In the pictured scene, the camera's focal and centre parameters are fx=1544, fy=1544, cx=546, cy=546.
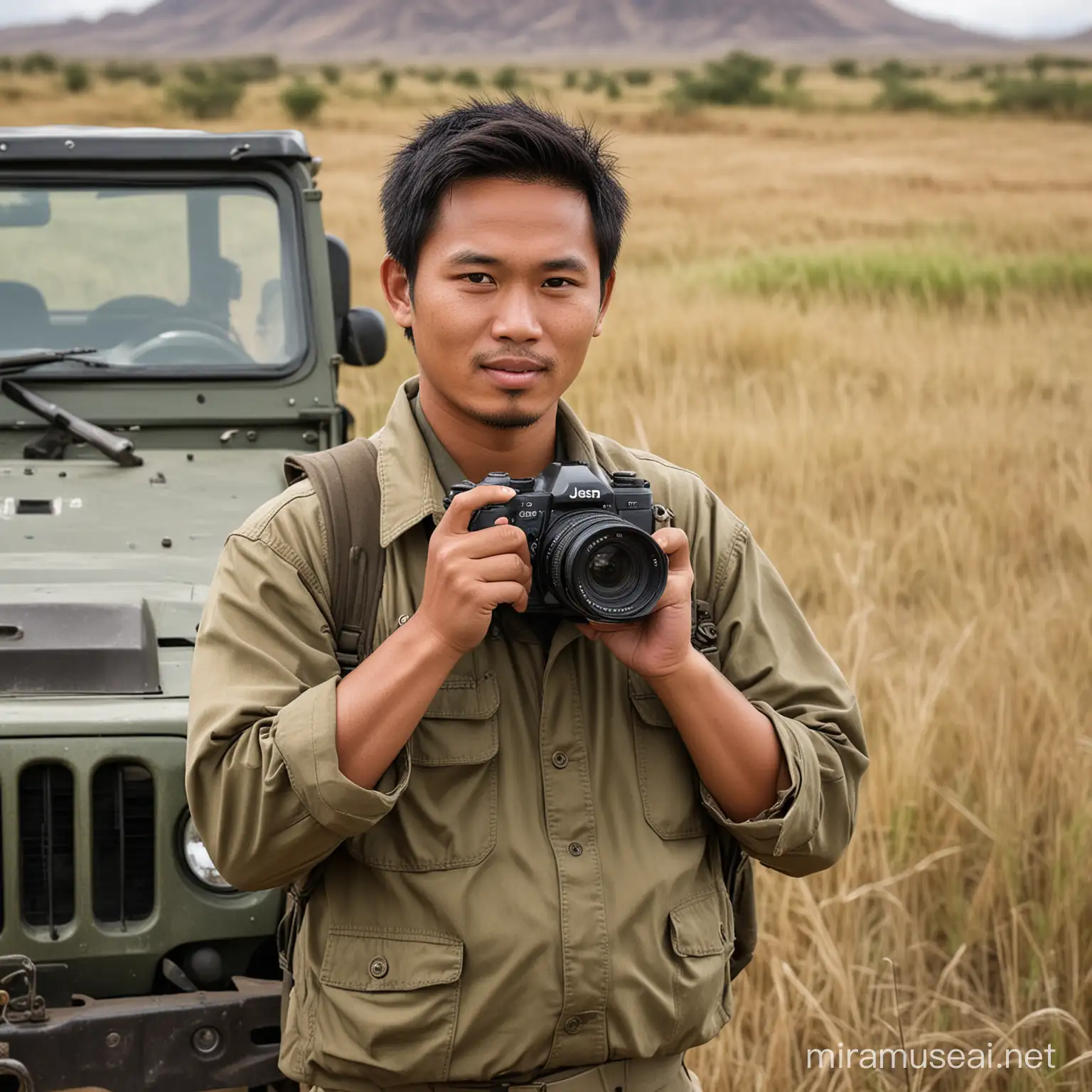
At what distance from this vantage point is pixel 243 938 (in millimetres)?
2150

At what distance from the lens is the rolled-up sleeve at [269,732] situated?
144 centimetres

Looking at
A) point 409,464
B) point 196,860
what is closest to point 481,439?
point 409,464

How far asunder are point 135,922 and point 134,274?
1.63 meters

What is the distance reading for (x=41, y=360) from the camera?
10.2 feet

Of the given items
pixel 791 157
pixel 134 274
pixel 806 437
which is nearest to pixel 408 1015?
pixel 134 274

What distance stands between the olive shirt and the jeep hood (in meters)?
0.72

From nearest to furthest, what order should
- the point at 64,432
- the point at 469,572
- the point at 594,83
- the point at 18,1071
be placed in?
the point at 469,572 → the point at 18,1071 → the point at 64,432 → the point at 594,83

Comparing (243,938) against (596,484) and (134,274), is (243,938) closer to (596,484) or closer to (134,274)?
(596,484)

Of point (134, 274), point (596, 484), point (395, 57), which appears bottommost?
point (395, 57)

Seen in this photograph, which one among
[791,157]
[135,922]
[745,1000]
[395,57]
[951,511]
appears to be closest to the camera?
[135,922]

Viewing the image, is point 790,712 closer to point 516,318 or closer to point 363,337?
point 516,318

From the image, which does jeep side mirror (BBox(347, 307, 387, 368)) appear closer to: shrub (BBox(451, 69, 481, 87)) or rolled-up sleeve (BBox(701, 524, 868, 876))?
rolled-up sleeve (BBox(701, 524, 868, 876))

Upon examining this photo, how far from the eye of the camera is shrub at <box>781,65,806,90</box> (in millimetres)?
36219

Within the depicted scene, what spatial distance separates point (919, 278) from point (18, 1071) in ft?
28.3
